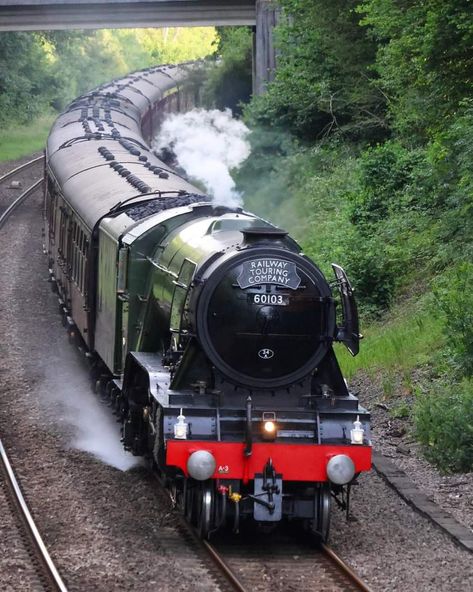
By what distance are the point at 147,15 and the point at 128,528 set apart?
2795 cm

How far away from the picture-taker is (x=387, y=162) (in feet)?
69.8

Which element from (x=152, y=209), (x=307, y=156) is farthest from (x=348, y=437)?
(x=307, y=156)

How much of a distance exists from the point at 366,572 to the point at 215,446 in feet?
5.13

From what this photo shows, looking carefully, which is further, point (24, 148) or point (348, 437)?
point (24, 148)

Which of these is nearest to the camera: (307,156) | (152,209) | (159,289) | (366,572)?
(366,572)

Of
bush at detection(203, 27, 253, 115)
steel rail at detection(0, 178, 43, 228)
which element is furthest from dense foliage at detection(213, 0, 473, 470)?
bush at detection(203, 27, 253, 115)

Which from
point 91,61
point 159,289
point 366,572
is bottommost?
point 366,572

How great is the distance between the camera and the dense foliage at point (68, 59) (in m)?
54.4

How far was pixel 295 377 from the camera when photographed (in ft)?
31.9

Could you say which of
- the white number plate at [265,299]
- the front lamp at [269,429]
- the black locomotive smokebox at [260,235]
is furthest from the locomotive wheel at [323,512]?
the black locomotive smokebox at [260,235]

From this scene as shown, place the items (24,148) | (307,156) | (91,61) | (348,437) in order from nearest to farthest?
(348,437) → (307,156) → (24,148) → (91,61)

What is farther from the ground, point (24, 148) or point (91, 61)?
point (91, 61)

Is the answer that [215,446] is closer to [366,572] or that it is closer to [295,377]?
[295,377]

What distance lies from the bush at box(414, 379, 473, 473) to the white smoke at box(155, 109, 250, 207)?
1099 centimetres
